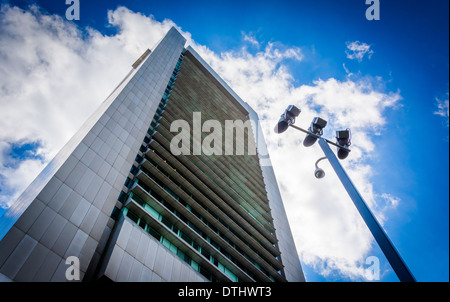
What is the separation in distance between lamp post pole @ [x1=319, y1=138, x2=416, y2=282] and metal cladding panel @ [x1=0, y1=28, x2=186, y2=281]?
1198 centimetres

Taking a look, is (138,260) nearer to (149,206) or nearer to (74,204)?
(74,204)

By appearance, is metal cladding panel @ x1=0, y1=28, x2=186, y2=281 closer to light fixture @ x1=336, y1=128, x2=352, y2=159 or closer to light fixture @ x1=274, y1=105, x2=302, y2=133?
light fixture @ x1=274, y1=105, x2=302, y2=133

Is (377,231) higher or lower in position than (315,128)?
lower

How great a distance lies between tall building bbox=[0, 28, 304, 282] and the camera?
11.7m

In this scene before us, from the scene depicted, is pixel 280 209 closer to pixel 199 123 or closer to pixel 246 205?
pixel 246 205

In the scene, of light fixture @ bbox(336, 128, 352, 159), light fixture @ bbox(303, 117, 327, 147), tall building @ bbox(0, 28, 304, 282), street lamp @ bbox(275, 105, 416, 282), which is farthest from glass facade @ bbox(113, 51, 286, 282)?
light fixture @ bbox(336, 128, 352, 159)

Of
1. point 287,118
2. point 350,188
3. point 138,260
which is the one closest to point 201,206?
point 138,260

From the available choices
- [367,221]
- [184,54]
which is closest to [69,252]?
[367,221]

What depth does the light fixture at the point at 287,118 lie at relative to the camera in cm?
831

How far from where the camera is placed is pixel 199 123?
3438 cm

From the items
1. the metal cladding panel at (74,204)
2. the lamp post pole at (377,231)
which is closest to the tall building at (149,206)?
the metal cladding panel at (74,204)

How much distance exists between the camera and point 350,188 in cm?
627

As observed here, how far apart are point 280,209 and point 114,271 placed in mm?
31463

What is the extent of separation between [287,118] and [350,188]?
3.11m
